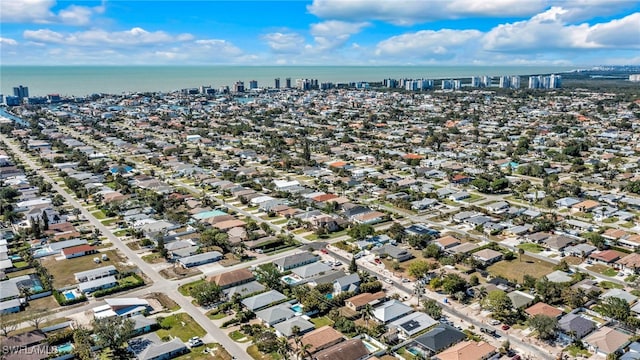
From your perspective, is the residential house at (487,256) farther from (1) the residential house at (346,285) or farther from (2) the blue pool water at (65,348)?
(2) the blue pool water at (65,348)

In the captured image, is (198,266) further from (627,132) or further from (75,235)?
(627,132)

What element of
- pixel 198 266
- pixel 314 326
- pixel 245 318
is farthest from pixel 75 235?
pixel 314 326

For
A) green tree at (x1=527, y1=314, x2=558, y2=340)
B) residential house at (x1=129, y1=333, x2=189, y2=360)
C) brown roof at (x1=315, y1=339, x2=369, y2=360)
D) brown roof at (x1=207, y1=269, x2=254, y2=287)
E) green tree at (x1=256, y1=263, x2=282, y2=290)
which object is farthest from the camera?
brown roof at (x1=207, y1=269, x2=254, y2=287)

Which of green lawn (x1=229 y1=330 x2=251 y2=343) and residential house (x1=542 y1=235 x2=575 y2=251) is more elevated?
residential house (x1=542 y1=235 x2=575 y2=251)

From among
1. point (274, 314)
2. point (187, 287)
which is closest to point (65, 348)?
point (187, 287)

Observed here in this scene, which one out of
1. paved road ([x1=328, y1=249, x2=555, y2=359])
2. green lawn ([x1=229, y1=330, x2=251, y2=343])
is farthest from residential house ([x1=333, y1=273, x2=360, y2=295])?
green lawn ([x1=229, y1=330, x2=251, y2=343])

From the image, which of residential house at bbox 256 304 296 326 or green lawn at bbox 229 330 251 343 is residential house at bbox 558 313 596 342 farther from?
green lawn at bbox 229 330 251 343
